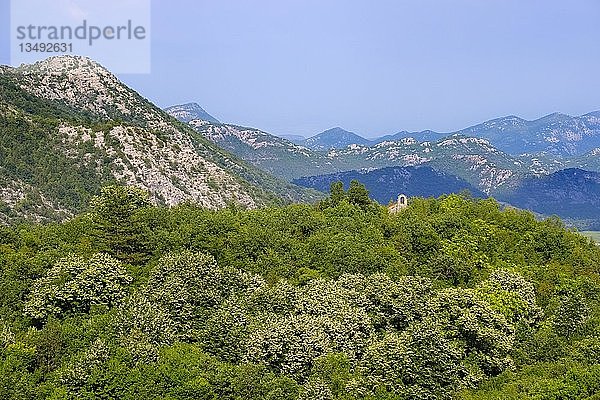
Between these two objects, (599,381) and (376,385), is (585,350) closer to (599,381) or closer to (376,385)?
(599,381)

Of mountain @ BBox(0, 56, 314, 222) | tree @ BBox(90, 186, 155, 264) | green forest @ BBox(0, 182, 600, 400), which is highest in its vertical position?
mountain @ BBox(0, 56, 314, 222)

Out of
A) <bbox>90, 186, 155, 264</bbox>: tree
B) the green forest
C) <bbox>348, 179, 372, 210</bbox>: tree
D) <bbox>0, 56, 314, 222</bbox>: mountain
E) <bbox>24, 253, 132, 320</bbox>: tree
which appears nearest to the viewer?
the green forest

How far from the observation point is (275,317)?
2697 cm

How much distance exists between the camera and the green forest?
75.3ft

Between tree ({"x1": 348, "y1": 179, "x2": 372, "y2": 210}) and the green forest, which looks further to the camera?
tree ({"x1": 348, "y1": 179, "x2": 372, "y2": 210})

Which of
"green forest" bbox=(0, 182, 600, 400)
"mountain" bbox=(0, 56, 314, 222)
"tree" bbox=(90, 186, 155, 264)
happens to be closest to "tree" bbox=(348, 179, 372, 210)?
"green forest" bbox=(0, 182, 600, 400)

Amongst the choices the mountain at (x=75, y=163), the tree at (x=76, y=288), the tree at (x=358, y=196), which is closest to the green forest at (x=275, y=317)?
the tree at (x=76, y=288)

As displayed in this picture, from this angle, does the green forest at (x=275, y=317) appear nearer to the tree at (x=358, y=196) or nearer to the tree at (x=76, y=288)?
the tree at (x=76, y=288)

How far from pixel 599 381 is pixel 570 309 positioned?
955 cm

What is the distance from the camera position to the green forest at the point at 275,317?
22.9m

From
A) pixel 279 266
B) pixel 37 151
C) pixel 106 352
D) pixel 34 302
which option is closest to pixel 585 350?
pixel 279 266

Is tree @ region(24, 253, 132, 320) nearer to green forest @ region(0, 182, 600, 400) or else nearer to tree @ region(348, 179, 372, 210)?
green forest @ region(0, 182, 600, 400)

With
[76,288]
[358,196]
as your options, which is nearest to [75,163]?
[358,196]

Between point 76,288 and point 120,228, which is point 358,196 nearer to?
point 120,228
